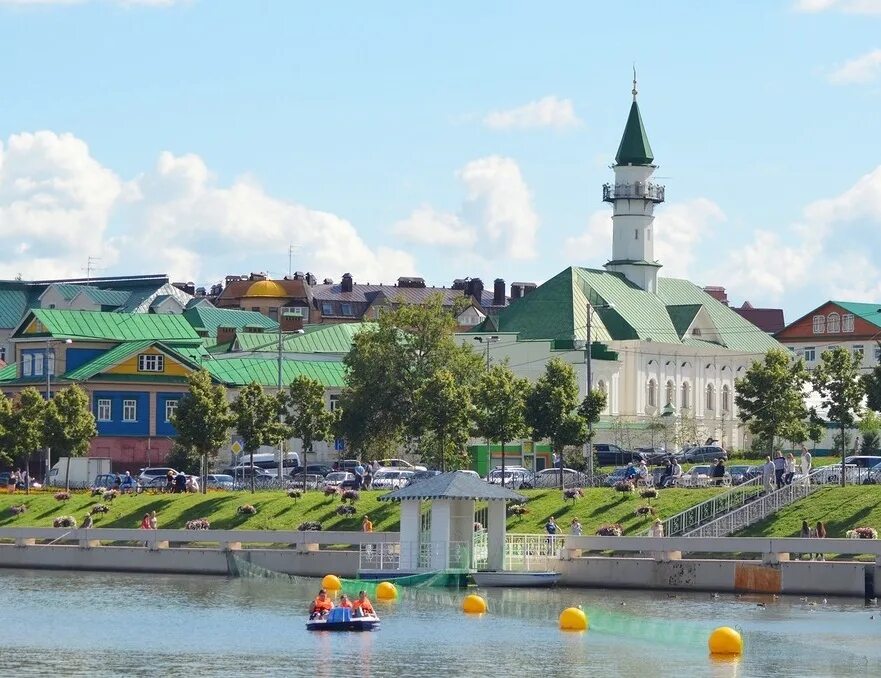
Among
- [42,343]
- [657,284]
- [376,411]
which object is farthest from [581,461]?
[657,284]

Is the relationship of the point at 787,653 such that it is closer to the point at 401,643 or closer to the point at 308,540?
the point at 401,643

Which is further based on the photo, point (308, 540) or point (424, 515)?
point (308, 540)

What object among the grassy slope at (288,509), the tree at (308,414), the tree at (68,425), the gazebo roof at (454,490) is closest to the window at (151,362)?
the tree at (68,425)

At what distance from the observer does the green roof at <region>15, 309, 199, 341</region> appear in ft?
404

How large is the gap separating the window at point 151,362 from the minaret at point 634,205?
153ft

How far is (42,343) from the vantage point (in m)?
122

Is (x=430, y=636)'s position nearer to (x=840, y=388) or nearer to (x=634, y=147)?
(x=840, y=388)

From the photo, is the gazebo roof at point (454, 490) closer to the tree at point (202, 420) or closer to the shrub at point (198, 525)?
the shrub at point (198, 525)

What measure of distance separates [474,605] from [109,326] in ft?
236

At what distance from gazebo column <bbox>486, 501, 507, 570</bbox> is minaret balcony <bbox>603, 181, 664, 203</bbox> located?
88.9m

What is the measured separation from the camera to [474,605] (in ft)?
196

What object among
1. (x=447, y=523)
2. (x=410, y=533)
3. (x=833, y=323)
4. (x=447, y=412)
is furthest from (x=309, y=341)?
(x=447, y=523)

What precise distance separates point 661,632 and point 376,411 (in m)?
63.5

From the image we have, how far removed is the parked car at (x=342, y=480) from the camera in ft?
307
